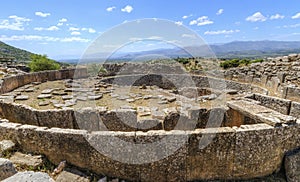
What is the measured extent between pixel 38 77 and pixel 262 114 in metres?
12.9

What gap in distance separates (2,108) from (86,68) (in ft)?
31.1

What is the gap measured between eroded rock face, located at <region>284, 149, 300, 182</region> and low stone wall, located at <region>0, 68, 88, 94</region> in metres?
11.1

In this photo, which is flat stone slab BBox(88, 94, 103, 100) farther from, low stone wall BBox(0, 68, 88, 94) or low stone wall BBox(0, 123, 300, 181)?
low stone wall BBox(0, 123, 300, 181)

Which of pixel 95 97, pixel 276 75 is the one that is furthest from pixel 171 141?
pixel 276 75

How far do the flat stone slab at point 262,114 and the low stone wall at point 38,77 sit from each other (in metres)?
10.0

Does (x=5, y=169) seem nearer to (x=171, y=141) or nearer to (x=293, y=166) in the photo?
(x=171, y=141)

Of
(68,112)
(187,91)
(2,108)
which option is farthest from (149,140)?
(187,91)

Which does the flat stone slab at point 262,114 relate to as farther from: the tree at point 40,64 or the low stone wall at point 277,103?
the tree at point 40,64

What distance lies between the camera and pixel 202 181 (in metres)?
4.69

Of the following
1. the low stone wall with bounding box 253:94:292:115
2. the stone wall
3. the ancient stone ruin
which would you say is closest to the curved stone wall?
the ancient stone ruin

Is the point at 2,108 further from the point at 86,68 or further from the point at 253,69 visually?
the point at 253,69

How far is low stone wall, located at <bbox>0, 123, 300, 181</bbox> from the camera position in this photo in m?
4.54

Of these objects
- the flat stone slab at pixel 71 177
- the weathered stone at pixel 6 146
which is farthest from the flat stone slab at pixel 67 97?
the flat stone slab at pixel 71 177

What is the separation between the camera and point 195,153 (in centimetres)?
455
